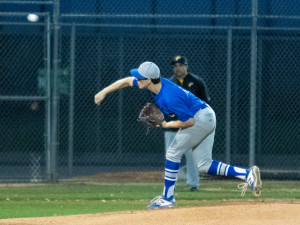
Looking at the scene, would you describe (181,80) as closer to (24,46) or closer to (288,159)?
(288,159)

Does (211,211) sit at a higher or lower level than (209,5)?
lower

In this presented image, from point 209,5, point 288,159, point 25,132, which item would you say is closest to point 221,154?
point 288,159

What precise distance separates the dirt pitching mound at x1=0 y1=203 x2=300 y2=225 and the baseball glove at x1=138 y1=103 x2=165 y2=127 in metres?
1.07

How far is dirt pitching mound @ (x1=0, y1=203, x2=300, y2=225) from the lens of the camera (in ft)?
22.2

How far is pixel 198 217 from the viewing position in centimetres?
696

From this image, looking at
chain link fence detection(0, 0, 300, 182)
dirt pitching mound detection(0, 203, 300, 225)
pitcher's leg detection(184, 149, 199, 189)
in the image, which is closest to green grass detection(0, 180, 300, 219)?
pitcher's leg detection(184, 149, 199, 189)

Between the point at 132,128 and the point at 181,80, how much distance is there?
817cm

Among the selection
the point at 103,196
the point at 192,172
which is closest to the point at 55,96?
the point at 103,196

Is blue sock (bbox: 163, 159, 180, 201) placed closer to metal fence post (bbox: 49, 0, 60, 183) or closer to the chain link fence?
metal fence post (bbox: 49, 0, 60, 183)

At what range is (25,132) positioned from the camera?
20016 mm

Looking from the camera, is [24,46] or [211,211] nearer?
[211,211]

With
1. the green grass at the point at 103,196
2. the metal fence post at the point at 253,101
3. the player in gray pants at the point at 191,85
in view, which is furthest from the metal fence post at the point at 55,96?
the metal fence post at the point at 253,101

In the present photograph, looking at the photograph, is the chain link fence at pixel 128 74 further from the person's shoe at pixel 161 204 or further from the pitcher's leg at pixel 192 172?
the person's shoe at pixel 161 204

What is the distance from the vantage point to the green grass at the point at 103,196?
8.72 metres
